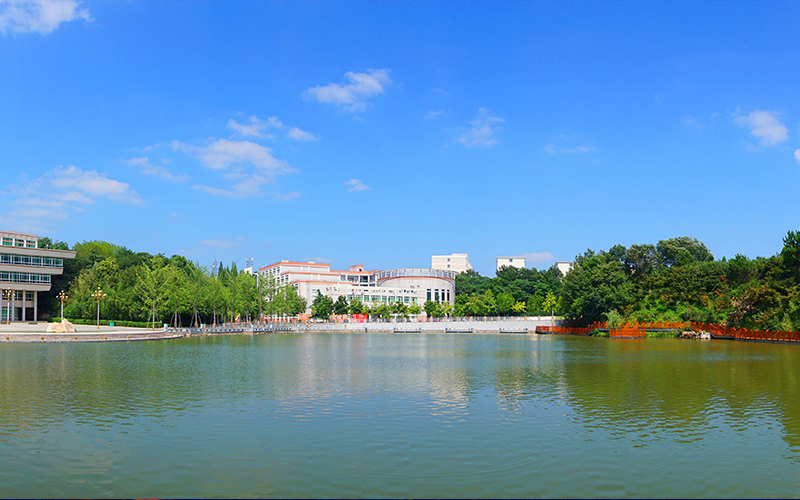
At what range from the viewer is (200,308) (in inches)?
2963

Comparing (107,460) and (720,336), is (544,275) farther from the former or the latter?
(107,460)

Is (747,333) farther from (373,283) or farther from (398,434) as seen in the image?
(373,283)

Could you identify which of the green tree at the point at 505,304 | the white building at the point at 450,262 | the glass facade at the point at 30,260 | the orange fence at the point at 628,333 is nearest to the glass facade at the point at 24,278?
the glass facade at the point at 30,260

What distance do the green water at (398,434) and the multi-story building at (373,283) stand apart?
3827 inches

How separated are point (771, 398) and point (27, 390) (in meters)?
23.8

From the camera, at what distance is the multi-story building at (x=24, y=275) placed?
83.8 meters

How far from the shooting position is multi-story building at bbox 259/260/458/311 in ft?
414

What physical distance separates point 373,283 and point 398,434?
463 feet

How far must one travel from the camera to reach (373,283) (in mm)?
154125

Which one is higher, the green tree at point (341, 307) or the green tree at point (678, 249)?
the green tree at point (678, 249)

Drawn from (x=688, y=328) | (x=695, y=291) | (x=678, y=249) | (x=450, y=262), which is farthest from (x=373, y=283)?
(x=688, y=328)

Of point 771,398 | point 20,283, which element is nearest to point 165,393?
point 771,398

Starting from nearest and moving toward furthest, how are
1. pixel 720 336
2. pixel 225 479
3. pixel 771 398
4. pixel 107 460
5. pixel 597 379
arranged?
pixel 225 479 < pixel 107 460 < pixel 771 398 < pixel 597 379 < pixel 720 336

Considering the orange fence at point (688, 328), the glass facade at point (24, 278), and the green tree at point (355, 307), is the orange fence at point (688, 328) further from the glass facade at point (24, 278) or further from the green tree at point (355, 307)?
the glass facade at point (24, 278)
